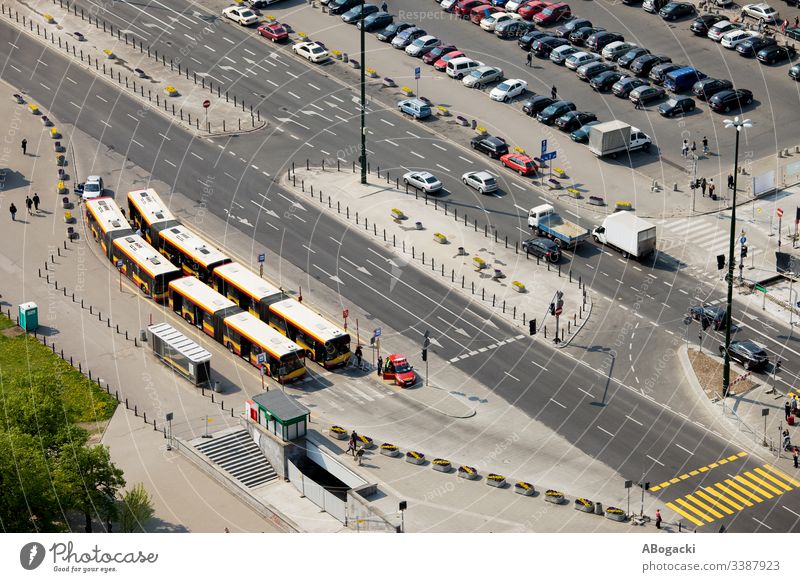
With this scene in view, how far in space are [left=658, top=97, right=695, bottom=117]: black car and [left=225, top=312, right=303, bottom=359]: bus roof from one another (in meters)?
52.9

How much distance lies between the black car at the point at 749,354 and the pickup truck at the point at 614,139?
3273 cm

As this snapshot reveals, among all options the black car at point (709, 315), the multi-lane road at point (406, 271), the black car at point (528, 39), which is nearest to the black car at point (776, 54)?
the black car at point (528, 39)

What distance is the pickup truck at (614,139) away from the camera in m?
152

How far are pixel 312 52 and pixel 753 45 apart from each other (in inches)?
1770

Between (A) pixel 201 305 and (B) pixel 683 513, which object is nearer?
(B) pixel 683 513

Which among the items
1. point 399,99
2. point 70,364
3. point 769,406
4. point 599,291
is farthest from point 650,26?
point 70,364

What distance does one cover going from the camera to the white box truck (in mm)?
136625

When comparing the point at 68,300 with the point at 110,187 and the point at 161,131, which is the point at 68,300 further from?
the point at 161,131

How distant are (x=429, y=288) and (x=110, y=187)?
34281mm

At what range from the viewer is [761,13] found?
174 m

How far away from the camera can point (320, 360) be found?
124500 mm

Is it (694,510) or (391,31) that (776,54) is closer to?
(391,31)


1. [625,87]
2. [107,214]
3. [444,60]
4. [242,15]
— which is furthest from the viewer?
[242,15]

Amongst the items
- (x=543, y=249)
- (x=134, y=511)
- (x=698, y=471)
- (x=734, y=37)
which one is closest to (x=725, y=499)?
(x=698, y=471)
